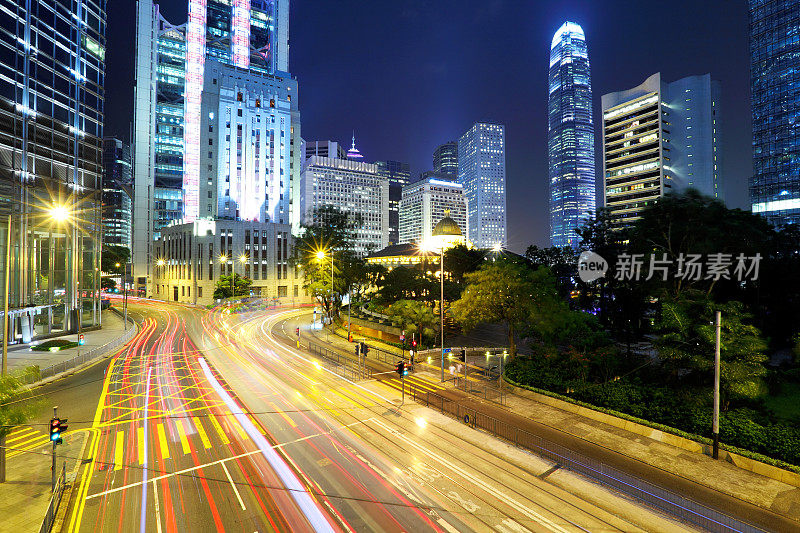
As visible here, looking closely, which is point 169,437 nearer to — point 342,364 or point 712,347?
point 342,364

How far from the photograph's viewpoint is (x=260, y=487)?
13.8 metres

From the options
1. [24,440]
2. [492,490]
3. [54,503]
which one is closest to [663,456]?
[492,490]

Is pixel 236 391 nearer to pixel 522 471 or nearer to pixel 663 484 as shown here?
pixel 522 471

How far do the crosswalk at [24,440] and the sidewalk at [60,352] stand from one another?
562 cm

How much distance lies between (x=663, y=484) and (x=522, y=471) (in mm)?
5077

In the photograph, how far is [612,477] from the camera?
15039mm

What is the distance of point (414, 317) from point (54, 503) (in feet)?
87.1

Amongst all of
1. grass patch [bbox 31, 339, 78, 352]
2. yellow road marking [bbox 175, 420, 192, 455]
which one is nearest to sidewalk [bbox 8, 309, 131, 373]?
grass patch [bbox 31, 339, 78, 352]

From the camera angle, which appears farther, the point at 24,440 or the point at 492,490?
the point at 24,440

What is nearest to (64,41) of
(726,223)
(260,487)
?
(260,487)

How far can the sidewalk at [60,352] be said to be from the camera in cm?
2984

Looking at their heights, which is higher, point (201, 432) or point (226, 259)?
point (226, 259)

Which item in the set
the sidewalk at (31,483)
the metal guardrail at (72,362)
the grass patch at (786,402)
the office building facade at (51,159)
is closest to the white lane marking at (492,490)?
the sidewalk at (31,483)

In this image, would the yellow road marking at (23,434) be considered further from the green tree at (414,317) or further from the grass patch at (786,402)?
the grass patch at (786,402)
